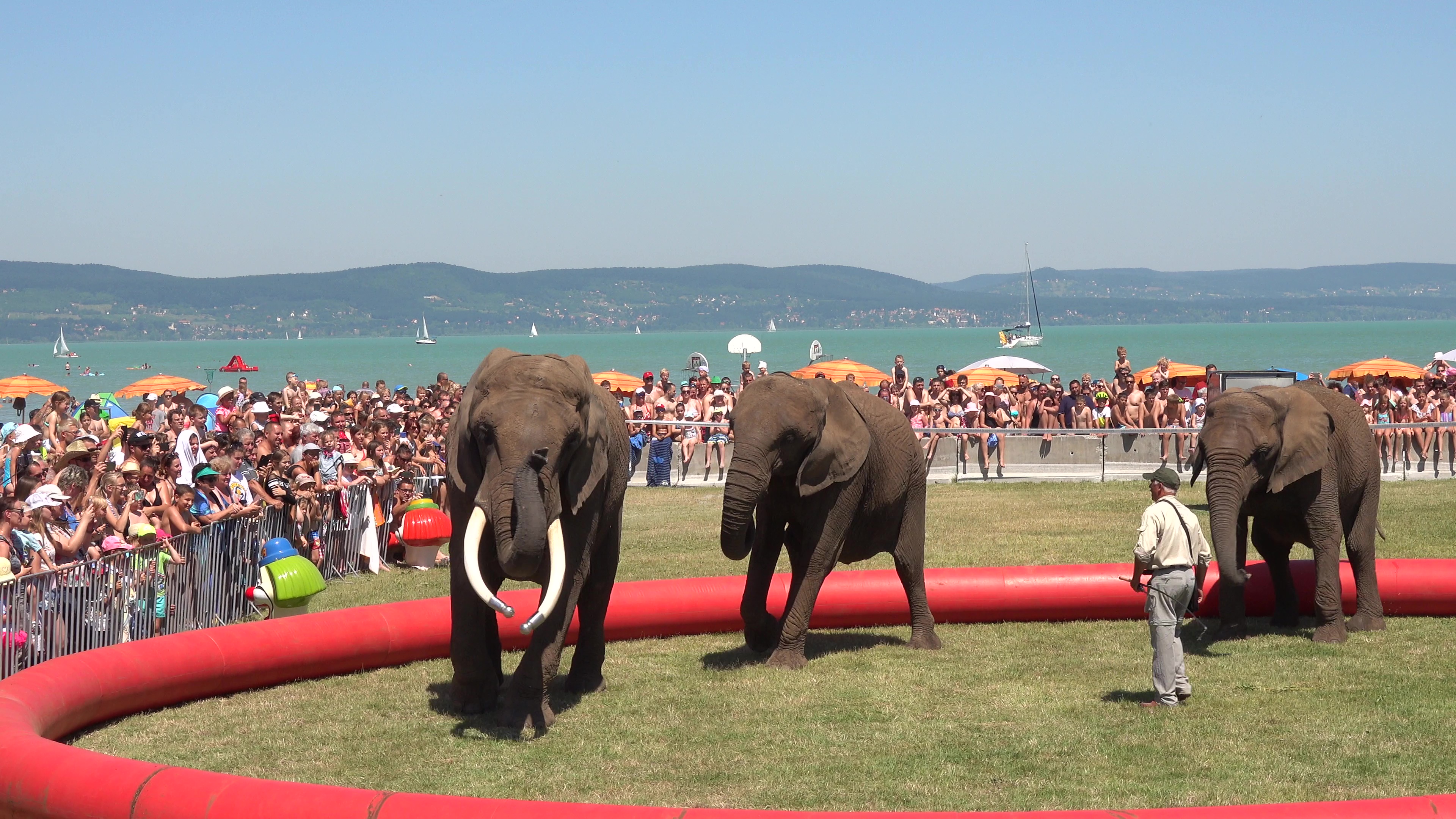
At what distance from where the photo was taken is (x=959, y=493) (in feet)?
76.8

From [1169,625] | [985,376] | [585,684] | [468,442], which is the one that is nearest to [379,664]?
[585,684]

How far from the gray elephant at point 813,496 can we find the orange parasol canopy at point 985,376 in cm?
1964

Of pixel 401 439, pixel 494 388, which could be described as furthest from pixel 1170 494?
pixel 401 439

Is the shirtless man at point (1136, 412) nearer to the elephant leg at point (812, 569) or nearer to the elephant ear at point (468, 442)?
the elephant leg at point (812, 569)

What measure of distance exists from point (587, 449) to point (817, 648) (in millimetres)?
4024

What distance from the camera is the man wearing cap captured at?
10219 millimetres

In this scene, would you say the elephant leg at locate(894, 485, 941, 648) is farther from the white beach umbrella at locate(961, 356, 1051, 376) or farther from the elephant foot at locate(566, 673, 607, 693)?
the white beach umbrella at locate(961, 356, 1051, 376)

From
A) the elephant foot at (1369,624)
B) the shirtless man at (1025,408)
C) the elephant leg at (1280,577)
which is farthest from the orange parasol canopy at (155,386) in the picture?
the elephant foot at (1369,624)

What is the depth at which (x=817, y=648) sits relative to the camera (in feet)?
41.9

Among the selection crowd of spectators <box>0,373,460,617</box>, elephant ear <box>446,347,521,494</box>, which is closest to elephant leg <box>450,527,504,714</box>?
elephant ear <box>446,347,521,494</box>

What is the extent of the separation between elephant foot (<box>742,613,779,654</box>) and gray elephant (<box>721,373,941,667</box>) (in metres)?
0.01

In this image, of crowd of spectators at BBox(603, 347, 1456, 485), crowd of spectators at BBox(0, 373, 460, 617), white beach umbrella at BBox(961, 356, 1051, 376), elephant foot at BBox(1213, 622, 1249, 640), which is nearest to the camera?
crowd of spectators at BBox(0, 373, 460, 617)

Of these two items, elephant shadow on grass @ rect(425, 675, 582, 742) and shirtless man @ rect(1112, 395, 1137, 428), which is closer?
elephant shadow on grass @ rect(425, 675, 582, 742)

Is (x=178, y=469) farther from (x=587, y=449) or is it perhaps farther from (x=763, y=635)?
(x=587, y=449)
